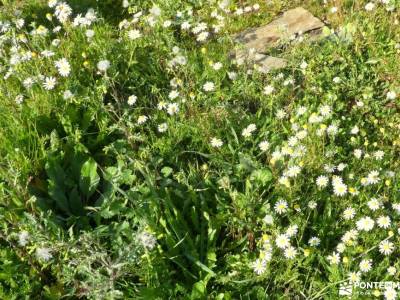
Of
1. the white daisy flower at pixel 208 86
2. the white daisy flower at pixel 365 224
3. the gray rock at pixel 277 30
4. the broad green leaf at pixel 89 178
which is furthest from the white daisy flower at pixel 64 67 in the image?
the white daisy flower at pixel 365 224

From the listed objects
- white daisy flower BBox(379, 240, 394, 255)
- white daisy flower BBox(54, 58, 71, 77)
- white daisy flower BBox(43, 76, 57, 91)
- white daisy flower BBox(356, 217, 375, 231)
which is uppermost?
white daisy flower BBox(54, 58, 71, 77)

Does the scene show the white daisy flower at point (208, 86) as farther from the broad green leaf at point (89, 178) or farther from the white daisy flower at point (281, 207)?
the white daisy flower at point (281, 207)

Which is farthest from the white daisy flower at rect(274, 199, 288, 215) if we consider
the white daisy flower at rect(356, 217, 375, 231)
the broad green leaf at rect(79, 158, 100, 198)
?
→ the broad green leaf at rect(79, 158, 100, 198)

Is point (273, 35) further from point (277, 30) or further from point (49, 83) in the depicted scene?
point (49, 83)

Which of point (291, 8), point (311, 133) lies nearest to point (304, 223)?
point (311, 133)

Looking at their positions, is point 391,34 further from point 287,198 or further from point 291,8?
point 287,198

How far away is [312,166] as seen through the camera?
3.11 m

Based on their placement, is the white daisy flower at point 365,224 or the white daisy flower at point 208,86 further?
the white daisy flower at point 208,86

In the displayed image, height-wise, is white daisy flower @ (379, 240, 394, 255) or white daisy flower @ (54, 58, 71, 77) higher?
white daisy flower @ (54, 58, 71, 77)

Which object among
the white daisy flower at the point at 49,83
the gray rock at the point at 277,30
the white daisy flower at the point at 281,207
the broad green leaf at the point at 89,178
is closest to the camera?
the white daisy flower at the point at 281,207

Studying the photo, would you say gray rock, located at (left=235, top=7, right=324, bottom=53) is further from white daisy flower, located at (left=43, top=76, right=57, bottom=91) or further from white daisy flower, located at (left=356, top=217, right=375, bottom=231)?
white daisy flower, located at (left=356, top=217, right=375, bottom=231)

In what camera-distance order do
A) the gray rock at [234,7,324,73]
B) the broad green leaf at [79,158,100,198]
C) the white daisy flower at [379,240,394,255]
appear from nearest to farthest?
the white daisy flower at [379,240,394,255]
the broad green leaf at [79,158,100,198]
the gray rock at [234,7,324,73]

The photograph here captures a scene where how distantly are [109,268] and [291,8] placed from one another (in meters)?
3.45

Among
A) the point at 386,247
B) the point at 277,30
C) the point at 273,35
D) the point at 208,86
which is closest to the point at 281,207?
the point at 386,247
